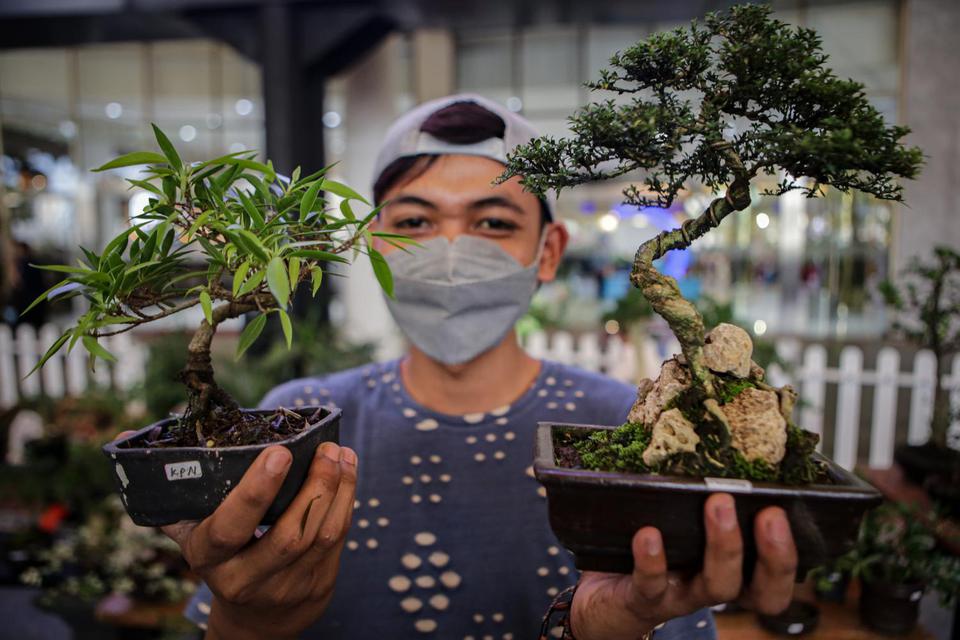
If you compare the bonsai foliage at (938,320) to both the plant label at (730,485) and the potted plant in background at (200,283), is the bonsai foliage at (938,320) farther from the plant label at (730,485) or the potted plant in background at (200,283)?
the potted plant in background at (200,283)

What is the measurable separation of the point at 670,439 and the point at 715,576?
6.8 inches

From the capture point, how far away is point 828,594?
2.33m

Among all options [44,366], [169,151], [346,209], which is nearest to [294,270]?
[346,209]

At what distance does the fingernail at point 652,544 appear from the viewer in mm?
768

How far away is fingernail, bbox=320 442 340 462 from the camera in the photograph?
3.04ft

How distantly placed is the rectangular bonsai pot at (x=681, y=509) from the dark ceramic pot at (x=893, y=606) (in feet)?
5.52

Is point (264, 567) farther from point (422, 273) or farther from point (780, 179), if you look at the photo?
point (780, 179)

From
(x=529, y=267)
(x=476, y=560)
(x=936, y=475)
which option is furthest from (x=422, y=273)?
(x=936, y=475)

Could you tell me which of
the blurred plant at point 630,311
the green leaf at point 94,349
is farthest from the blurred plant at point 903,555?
the blurred plant at point 630,311

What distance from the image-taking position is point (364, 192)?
7.25 meters

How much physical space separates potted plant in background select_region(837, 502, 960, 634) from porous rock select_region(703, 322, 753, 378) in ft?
5.59

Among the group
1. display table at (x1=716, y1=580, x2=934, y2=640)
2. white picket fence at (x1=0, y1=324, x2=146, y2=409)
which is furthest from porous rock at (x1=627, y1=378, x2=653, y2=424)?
white picket fence at (x1=0, y1=324, x2=146, y2=409)

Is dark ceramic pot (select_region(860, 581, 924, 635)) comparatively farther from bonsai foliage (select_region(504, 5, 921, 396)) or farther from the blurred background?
bonsai foliage (select_region(504, 5, 921, 396))

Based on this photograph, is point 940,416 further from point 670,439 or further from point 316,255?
point 316,255
